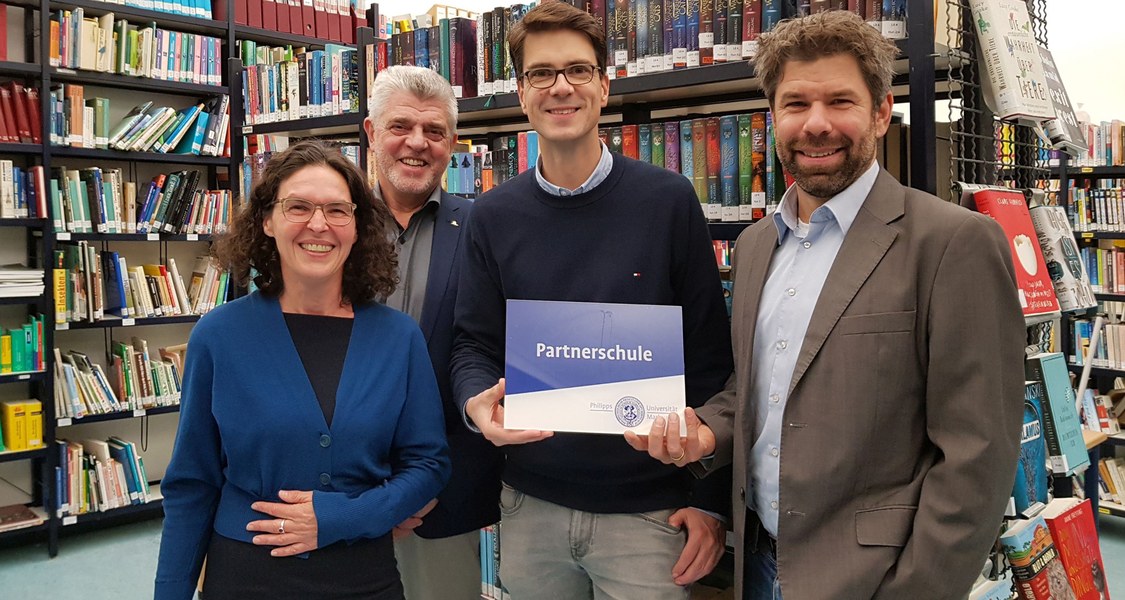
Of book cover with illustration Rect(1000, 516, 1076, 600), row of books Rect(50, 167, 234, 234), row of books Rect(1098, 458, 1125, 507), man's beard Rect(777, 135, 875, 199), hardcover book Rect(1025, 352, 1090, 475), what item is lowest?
row of books Rect(1098, 458, 1125, 507)

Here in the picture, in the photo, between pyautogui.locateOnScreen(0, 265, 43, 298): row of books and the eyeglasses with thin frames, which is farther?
pyautogui.locateOnScreen(0, 265, 43, 298): row of books

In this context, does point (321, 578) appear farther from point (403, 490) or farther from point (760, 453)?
point (760, 453)

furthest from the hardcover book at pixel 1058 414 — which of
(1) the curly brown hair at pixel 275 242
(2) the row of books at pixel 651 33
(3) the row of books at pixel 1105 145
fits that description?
(3) the row of books at pixel 1105 145

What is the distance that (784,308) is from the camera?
1519 millimetres

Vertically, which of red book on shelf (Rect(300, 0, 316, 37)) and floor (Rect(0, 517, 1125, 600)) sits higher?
red book on shelf (Rect(300, 0, 316, 37))

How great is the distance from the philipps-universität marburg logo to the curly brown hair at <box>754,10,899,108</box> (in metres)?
0.65

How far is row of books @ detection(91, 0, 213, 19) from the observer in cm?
483

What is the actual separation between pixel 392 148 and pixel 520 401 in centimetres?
92

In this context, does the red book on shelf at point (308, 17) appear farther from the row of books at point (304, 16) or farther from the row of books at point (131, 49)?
the row of books at point (131, 49)

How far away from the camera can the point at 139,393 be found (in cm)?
488

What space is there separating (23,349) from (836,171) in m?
4.55

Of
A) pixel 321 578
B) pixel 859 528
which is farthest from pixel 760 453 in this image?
pixel 321 578

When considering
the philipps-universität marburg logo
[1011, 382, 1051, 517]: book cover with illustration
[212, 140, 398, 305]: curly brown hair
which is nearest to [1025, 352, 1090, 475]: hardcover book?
[1011, 382, 1051, 517]: book cover with illustration

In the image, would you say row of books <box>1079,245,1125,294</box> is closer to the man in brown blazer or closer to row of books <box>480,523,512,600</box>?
row of books <box>480,523,512,600</box>
